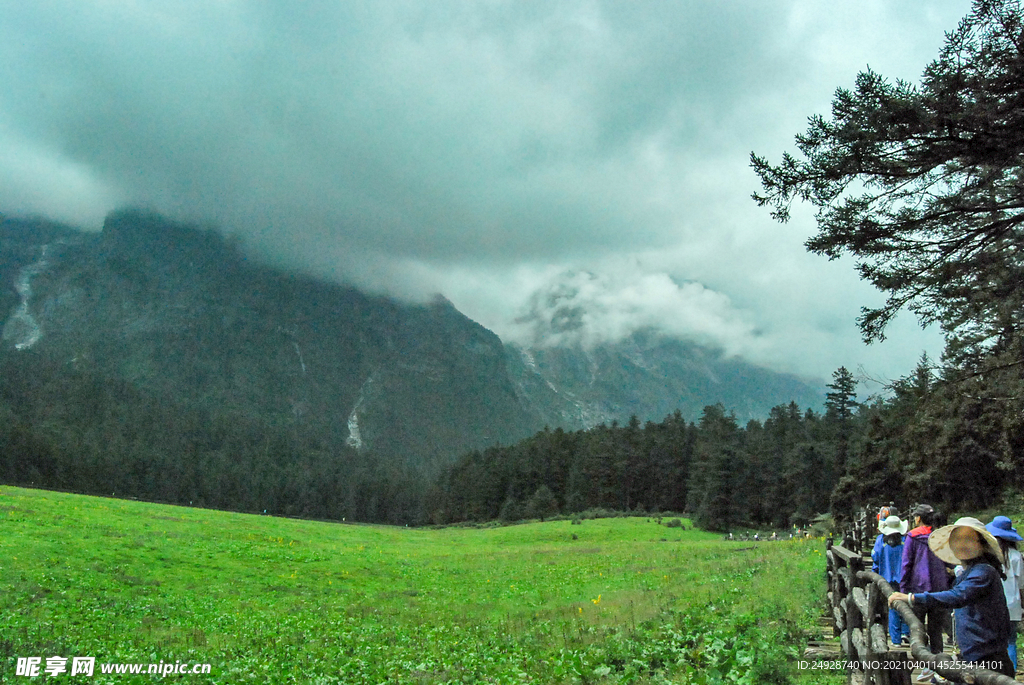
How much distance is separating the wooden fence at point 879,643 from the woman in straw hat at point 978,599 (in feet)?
1.48

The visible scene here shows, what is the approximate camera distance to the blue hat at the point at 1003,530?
7830 millimetres

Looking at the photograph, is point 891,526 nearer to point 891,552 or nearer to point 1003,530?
point 891,552

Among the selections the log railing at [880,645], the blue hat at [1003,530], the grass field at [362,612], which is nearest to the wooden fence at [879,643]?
the log railing at [880,645]

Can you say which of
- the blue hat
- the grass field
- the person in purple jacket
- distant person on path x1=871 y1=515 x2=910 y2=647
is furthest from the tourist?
the grass field

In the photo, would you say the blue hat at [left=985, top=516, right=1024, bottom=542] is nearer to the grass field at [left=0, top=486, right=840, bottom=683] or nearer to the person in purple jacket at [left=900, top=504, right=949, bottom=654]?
the person in purple jacket at [left=900, top=504, right=949, bottom=654]

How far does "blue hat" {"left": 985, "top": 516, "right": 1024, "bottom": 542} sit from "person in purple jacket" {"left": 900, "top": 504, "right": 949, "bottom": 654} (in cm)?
73

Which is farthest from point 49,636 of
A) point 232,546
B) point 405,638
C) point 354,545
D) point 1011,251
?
point 354,545

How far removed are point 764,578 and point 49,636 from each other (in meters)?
18.8

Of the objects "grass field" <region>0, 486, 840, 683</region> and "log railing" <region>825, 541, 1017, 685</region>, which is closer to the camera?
"log railing" <region>825, 541, 1017, 685</region>

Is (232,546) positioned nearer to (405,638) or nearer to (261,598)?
(261,598)

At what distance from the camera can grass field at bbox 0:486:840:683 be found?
11.3m

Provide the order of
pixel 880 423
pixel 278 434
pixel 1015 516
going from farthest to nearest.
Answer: pixel 278 434 → pixel 880 423 → pixel 1015 516

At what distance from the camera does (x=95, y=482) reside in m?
113

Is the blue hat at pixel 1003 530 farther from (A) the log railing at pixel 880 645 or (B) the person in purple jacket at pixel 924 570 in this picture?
(A) the log railing at pixel 880 645
